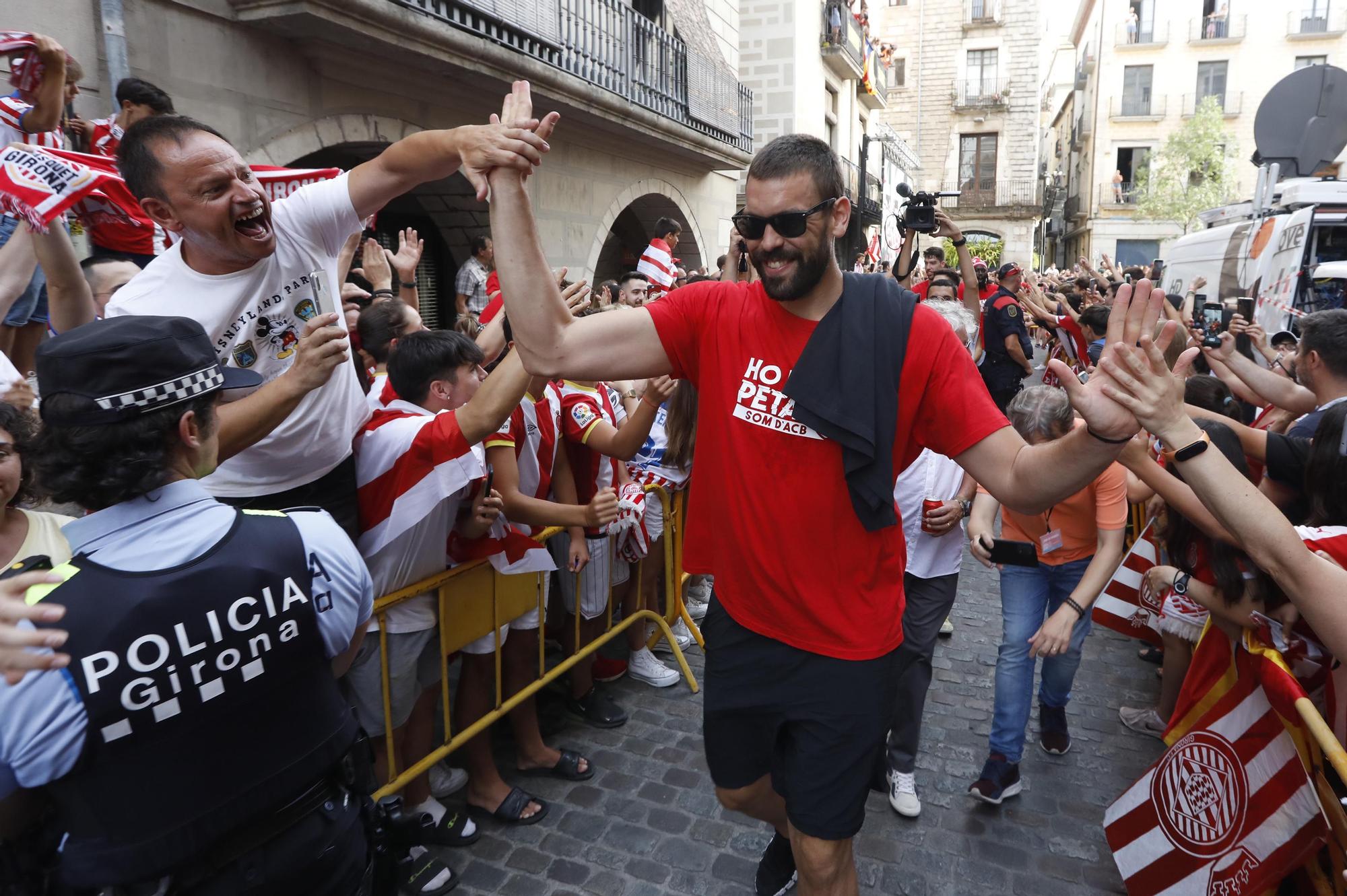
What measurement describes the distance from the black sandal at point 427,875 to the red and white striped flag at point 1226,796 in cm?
247

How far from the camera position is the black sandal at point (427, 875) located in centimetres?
309

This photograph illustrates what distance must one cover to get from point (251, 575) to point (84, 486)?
1.16 feet

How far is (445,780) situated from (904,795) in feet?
6.75

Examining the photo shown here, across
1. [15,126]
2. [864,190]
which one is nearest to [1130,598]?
[15,126]

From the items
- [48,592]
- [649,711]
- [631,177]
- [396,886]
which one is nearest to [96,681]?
[48,592]

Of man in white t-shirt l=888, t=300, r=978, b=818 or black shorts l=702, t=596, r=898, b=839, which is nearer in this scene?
Result: black shorts l=702, t=596, r=898, b=839

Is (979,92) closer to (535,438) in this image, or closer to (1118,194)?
(1118,194)

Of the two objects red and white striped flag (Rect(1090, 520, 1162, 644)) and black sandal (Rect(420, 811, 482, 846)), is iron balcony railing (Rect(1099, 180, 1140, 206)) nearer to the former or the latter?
red and white striped flag (Rect(1090, 520, 1162, 644))

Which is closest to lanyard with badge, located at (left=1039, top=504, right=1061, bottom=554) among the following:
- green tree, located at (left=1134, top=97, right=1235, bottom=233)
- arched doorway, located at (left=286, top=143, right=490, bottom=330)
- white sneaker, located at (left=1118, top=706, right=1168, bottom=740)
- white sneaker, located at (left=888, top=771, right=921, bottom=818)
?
white sneaker, located at (left=888, top=771, right=921, bottom=818)

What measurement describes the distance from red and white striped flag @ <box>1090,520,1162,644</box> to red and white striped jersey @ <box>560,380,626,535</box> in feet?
8.15

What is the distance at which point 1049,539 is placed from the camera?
3.64 metres

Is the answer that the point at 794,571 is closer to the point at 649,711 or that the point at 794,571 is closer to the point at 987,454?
the point at 987,454

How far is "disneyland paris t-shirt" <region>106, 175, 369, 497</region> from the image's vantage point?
2.42m

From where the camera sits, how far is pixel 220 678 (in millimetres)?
1623
